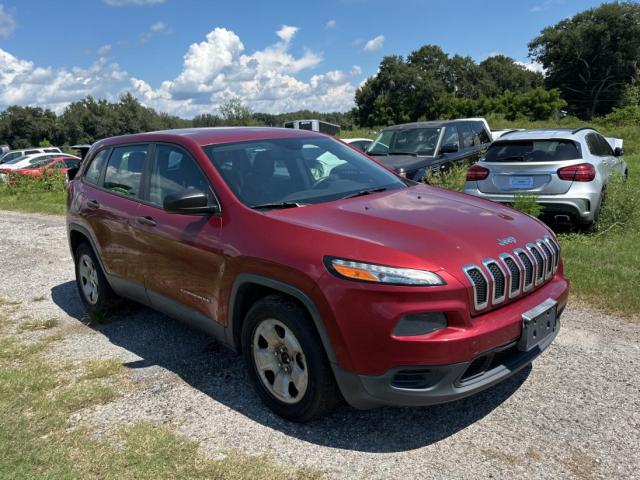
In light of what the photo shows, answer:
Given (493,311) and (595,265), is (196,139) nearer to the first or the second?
(493,311)

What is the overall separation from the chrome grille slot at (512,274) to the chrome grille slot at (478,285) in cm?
21

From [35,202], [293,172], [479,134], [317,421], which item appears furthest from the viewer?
[35,202]

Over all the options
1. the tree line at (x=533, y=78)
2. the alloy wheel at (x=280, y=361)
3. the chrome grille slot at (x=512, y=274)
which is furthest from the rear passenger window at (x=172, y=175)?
the tree line at (x=533, y=78)

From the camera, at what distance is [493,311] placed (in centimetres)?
286

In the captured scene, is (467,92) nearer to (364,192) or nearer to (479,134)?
(479,134)

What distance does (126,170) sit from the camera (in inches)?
186

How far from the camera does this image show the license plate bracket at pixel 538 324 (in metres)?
2.92

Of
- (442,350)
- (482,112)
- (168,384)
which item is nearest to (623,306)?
(442,350)

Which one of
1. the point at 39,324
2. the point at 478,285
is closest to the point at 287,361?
the point at 478,285

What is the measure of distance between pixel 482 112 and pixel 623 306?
163 feet

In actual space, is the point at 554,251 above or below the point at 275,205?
below

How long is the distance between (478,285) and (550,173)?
515 cm

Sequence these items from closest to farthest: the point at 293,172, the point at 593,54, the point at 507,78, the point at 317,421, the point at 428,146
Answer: the point at 317,421 < the point at 293,172 < the point at 428,146 < the point at 593,54 < the point at 507,78

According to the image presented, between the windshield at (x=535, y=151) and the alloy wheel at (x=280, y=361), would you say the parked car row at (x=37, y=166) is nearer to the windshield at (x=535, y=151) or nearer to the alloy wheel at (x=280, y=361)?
the windshield at (x=535, y=151)
